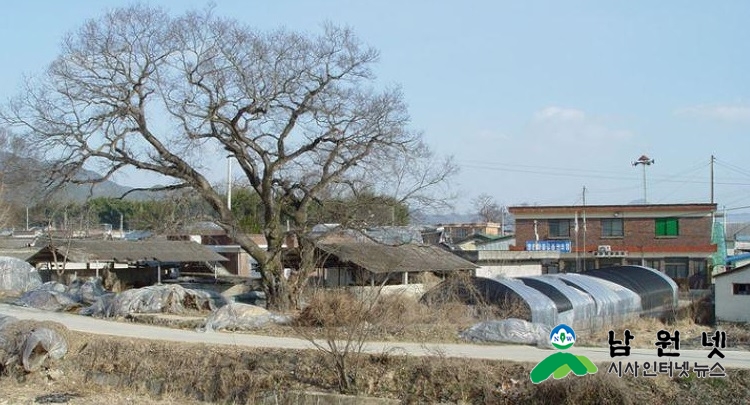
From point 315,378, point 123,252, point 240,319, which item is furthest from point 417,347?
point 123,252

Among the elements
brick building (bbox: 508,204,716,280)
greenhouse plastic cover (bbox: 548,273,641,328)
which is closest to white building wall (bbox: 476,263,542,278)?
brick building (bbox: 508,204,716,280)

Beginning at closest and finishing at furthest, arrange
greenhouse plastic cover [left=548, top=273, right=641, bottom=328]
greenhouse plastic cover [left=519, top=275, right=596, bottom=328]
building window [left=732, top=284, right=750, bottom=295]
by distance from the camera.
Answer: greenhouse plastic cover [left=519, top=275, right=596, bottom=328]
greenhouse plastic cover [left=548, top=273, right=641, bottom=328]
building window [left=732, top=284, right=750, bottom=295]

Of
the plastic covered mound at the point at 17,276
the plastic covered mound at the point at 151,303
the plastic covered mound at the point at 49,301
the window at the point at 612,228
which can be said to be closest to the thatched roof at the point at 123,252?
the plastic covered mound at the point at 17,276

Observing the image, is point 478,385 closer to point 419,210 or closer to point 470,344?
point 470,344

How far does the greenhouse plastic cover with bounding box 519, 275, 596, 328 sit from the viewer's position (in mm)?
23317

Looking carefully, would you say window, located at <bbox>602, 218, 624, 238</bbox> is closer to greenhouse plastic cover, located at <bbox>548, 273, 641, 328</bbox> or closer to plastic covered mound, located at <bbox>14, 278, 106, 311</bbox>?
greenhouse plastic cover, located at <bbox>548, 273, 641, 328</bbox>

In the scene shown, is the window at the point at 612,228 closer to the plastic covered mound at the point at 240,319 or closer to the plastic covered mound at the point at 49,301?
the plastic covered mound at the point at 49,301

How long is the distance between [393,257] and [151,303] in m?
9.70

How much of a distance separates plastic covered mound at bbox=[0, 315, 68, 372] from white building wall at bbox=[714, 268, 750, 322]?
2243 cm

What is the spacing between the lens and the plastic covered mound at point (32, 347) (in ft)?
56.5

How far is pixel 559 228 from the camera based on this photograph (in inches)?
2137

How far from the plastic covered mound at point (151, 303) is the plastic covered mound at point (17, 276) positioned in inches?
494

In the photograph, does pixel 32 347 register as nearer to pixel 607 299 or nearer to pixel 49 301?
pixel 49 301

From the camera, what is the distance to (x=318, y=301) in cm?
1953
